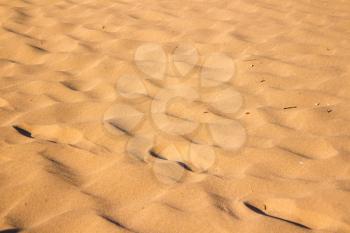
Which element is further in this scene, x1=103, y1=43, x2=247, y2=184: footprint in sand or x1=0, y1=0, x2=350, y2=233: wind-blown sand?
x1=103, y1=43, x2=247, y2=184: footprint in sand

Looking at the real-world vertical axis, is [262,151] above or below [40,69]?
below

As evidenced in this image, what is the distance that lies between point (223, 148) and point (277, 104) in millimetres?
535

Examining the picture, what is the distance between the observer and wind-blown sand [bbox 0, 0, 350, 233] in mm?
1516

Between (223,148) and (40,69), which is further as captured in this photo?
(40,69)

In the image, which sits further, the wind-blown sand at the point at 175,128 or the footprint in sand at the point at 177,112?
the footprint in sand at the point at 177,112

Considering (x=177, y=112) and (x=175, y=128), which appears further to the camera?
(x=177, y=112)

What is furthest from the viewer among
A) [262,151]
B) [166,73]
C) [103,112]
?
[166,73]

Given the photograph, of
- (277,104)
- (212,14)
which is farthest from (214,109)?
(212,14)

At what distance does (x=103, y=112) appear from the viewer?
216cm

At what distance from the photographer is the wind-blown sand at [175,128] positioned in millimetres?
1516

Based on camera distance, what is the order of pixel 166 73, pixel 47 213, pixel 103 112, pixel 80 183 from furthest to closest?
pixel 166 73
pixel 103 112
pixel 80 183
pixel 47 213

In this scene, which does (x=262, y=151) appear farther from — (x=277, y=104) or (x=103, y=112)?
(x=103, y=112)

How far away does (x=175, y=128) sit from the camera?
6.68ft

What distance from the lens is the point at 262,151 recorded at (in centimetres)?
185
